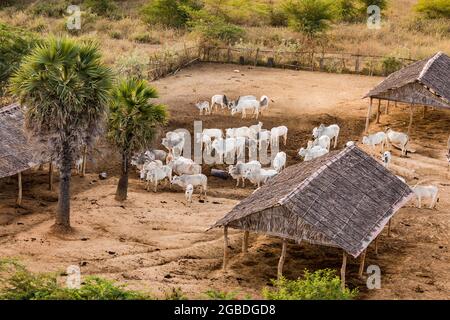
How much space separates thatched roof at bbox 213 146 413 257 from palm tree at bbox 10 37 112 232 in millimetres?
4944

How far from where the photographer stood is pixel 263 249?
2141cm

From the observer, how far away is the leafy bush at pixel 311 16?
147 ft

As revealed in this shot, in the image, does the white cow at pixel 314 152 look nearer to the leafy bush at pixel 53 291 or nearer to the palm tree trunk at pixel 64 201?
the palm tree trunk at pixel 64 201

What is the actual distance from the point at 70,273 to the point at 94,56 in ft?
20.6

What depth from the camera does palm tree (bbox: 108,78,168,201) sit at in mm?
23953

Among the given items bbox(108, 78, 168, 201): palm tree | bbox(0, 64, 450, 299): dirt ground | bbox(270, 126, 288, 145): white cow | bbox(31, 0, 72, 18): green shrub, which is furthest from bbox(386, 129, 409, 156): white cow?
bbox(31, 0, 72, 18): green shrub

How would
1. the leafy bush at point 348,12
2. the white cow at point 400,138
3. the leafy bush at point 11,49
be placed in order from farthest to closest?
1. the leafy bush at point 348,12
2. the leafy bush at point 11,49
3. the white cow at point 400,138

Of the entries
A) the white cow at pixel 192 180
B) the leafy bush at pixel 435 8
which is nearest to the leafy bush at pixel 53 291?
the white cow at pixel 192 180

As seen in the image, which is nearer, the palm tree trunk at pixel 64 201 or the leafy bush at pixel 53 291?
the leafy bush at pixel 53 291

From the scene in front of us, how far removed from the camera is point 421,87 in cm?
2992

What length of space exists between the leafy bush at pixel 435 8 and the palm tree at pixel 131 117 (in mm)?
33420

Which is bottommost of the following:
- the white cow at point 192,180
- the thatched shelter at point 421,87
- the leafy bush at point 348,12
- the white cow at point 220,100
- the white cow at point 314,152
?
the white cow at point 192,180

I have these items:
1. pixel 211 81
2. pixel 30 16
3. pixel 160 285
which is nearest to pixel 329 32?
pixel 211 81

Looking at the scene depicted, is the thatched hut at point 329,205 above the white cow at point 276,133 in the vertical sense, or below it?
above
